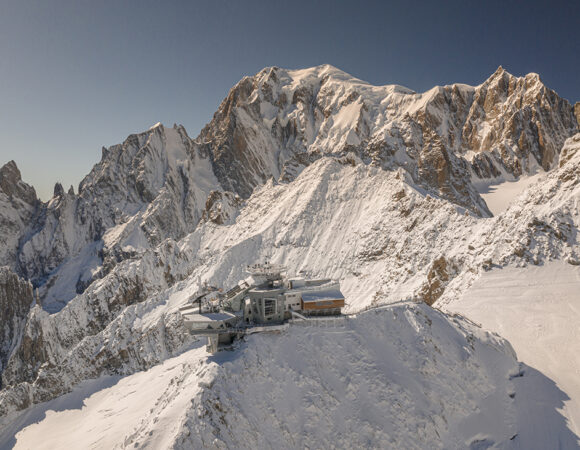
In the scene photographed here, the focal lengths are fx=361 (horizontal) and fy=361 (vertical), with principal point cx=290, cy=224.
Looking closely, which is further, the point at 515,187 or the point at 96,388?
the point at 515,187

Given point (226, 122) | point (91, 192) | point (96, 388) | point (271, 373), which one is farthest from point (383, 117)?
point (271, 373)

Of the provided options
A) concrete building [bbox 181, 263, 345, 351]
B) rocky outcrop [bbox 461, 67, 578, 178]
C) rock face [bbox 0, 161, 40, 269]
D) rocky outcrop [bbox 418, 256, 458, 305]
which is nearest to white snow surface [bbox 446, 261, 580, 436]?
rocky outcrop [bbox 418, 256, 458, 305]

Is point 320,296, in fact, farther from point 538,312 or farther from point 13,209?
point 13,209

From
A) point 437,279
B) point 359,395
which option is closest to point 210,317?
point 359,395

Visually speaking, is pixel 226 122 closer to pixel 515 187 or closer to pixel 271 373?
pixel 515 187

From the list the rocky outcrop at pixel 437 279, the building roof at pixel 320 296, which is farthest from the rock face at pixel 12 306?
the building roof at pixel 320 296

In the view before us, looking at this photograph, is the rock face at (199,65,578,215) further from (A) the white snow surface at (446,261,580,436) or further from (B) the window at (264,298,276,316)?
(B) the window at (264,298,276,316)
